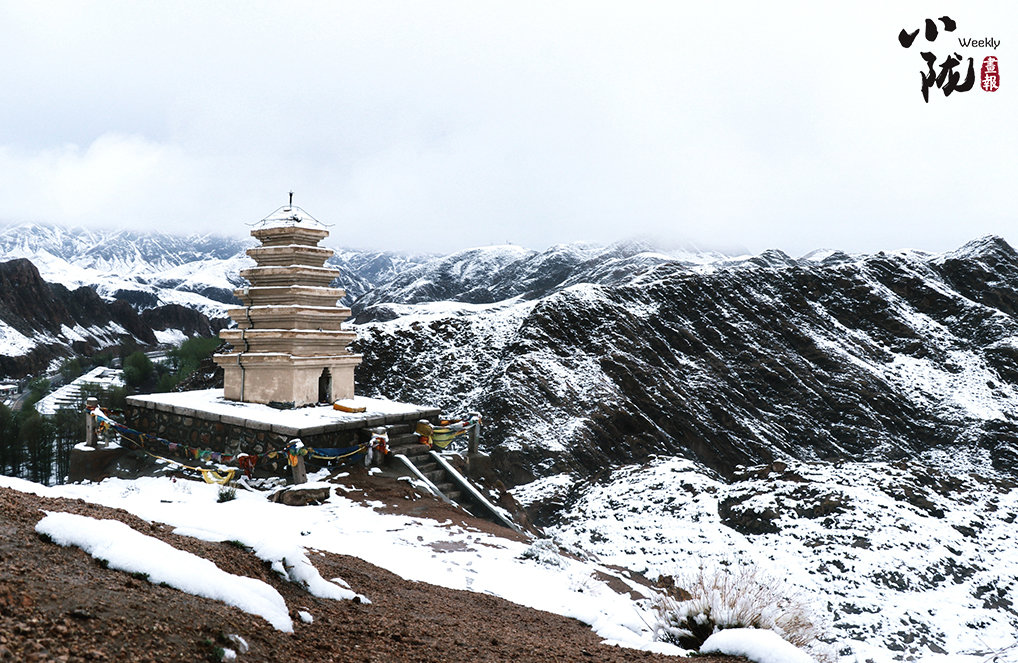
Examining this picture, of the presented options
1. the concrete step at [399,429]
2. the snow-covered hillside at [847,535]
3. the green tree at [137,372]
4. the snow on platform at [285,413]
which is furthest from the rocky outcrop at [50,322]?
the snow-covered hillside at [847,535]

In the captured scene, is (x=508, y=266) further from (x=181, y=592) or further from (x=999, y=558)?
(x=181, y=592)

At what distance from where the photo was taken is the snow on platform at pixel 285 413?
13984 mm

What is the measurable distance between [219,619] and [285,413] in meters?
11.7

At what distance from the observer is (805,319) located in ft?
134

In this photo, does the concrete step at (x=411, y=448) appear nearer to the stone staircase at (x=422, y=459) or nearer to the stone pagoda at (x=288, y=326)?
the stone staircase at (x=422, y=459)

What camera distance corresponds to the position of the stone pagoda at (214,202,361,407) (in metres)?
17.1

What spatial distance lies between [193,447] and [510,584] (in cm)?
1052

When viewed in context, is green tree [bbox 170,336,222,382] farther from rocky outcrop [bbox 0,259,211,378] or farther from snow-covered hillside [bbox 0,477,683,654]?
snow-covered hillside [bbox 0,477,683,654]

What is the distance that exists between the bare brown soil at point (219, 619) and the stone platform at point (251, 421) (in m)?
6.87

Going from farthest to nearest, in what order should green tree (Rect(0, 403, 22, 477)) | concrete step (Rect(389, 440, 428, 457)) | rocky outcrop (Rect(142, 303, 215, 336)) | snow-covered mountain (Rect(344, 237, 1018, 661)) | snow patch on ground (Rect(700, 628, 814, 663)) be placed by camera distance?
rocky outcrop (Rect(142, 303, 215, 336)), green tree (Rect(0, 403, 22, 477)), snow-covered mountain (Rect(344, 237, 1018, 661)), concrete step (Rect(389, 440, 428, 457)), snow patch on ground (Rect(700, 628, 814, 663))

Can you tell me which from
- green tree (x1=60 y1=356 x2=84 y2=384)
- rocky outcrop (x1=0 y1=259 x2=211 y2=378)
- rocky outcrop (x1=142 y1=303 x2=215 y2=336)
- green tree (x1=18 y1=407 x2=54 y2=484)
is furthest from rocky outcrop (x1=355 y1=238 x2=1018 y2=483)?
rocky outcrop (x1=142 y1=303 x2=215 y2=336)

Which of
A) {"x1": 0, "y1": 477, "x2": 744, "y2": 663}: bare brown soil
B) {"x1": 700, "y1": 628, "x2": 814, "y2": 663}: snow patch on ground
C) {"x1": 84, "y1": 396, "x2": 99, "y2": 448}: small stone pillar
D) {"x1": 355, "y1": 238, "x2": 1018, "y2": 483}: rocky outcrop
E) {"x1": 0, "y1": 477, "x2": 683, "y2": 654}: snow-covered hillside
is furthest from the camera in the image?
{"x1": 355, "y1": 238, "x2": 1018, "y2": 483}: rocky outcrop

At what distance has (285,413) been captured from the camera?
51.2 feet

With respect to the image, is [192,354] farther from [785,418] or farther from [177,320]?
[177,320]
